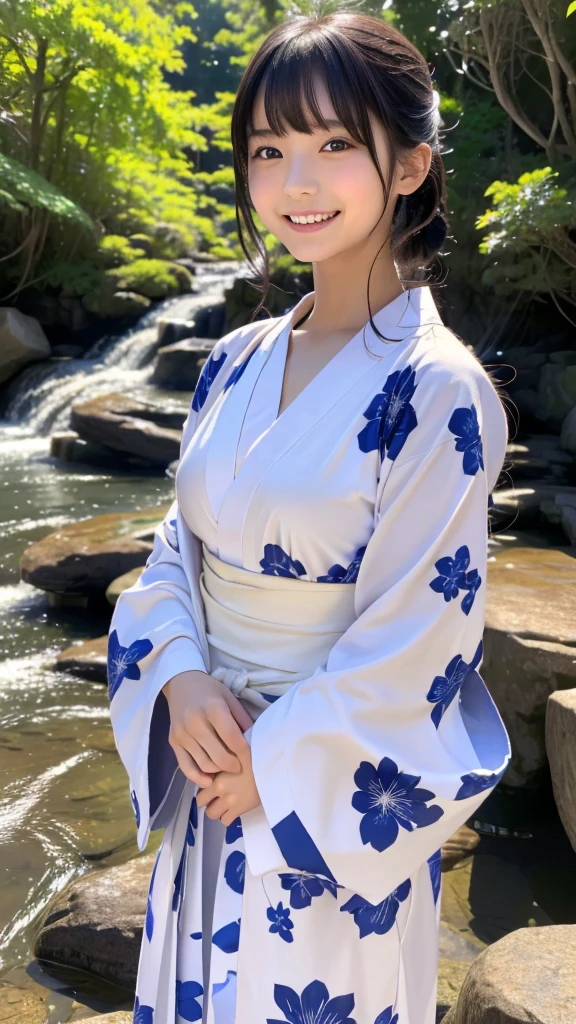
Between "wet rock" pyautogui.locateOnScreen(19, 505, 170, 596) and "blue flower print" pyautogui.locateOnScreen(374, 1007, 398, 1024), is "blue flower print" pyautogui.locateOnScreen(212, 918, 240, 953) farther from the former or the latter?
"wet rock" pyautogui.locateOnScreen(19, 505, 170, 596)

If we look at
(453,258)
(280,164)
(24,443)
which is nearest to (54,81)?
(24,443)

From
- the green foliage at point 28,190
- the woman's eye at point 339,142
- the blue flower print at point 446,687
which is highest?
the green foliage at point 28,190

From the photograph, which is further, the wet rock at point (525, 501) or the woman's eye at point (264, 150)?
the wet rock at point (525, 501)

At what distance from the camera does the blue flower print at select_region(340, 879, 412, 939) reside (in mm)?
1237

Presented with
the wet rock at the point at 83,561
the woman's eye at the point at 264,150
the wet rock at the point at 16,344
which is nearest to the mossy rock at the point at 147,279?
the wet rock at the point at 16,344

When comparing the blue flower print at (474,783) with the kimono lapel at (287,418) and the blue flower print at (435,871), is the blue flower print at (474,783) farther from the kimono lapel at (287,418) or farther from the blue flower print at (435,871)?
the kimono lapel at (287,418)

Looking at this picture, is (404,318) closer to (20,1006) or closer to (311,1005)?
(311,1005)

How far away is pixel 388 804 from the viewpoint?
3.92 ft

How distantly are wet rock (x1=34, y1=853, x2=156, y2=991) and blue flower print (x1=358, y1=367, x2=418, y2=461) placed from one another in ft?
6.76

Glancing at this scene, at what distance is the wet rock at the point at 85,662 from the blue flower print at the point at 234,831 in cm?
389

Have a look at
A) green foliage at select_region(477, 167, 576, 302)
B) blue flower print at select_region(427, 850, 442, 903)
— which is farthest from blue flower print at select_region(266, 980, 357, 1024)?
green foliage at select_region(477, 167, 576, 302)

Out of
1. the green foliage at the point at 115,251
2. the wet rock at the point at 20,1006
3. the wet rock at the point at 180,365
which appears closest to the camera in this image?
the wet rock at the point at 20,1006

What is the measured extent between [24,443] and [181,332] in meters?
3.55

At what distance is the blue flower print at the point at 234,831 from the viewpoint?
1326mm
